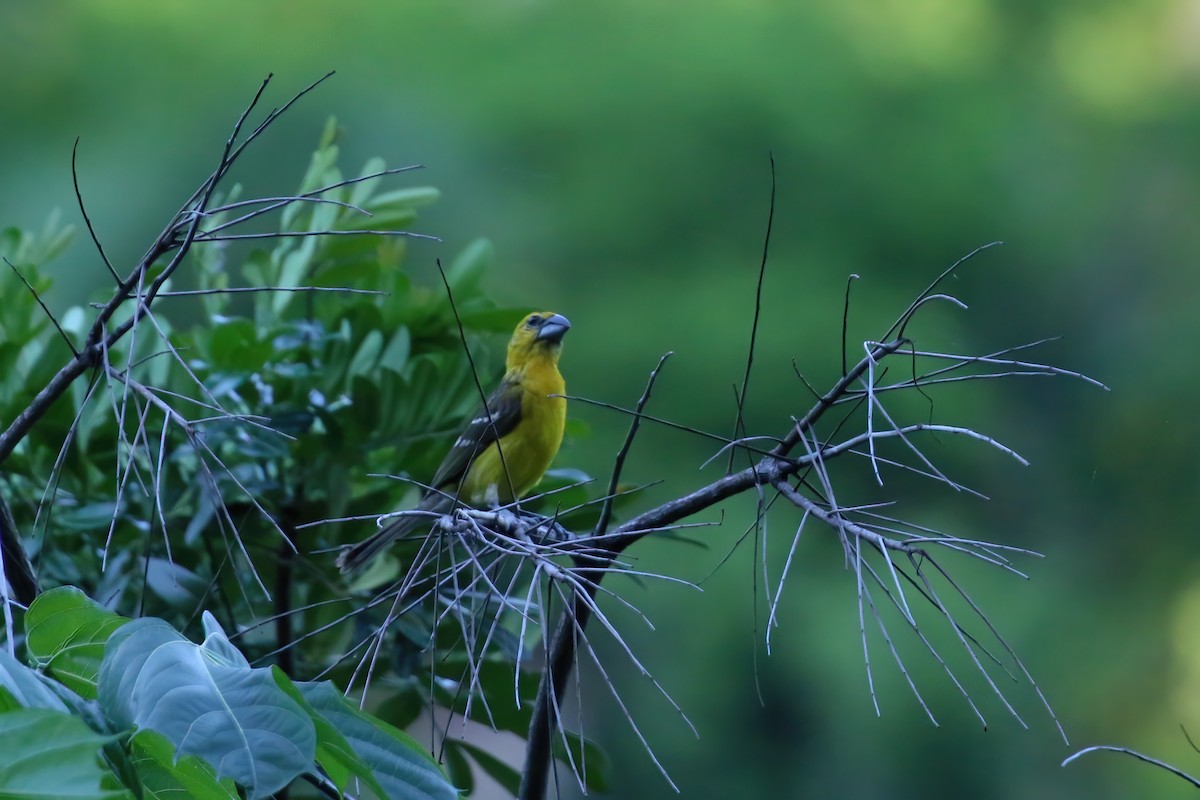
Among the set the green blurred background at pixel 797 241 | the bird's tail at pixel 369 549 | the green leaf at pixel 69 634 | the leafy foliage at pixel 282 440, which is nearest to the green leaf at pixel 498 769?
the leafy foliage at pixel 282 440

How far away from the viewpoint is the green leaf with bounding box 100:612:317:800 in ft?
1.31

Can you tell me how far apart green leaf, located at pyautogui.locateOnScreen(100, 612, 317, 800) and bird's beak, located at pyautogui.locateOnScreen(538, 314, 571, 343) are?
5.14ft

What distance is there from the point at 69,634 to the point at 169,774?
0.34 ft

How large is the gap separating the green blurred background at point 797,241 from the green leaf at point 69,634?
2.83 metres

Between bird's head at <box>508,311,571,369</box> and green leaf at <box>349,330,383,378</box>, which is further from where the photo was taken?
bird's head at <box>508,311,571,369</box>

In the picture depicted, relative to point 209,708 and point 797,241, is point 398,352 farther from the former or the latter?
point 797,241

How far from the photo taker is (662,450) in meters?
3.97

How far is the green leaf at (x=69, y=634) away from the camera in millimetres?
503

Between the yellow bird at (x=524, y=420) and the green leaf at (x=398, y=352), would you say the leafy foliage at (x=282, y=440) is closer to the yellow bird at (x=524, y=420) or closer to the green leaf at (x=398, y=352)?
the green leaf at (x=398, y=352)

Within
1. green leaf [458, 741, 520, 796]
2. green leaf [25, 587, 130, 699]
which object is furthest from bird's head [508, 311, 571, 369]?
green leaf [25, 587, 130, 699]

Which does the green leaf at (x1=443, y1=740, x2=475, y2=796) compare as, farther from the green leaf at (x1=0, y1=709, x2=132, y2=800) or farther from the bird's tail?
the green leaf at (x1=0, y1=709, x2=132, y2=800)

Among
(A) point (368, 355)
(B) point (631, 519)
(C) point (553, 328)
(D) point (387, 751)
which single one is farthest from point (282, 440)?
(C) point (553, 328)

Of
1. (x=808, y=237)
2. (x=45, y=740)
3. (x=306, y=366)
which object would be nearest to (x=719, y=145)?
(x=808, y=237)

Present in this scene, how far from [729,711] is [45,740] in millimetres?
3727
